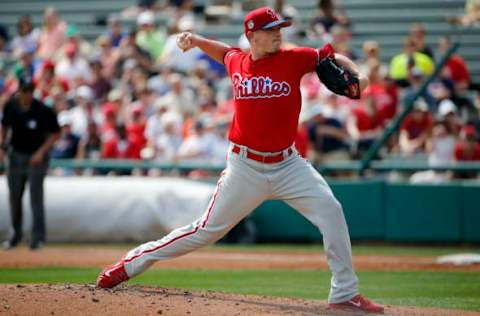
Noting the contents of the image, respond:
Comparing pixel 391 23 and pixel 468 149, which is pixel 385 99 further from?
pixel 391 23

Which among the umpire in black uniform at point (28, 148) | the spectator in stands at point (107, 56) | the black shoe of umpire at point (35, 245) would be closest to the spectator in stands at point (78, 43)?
the spectator in stands at point (107, 56)

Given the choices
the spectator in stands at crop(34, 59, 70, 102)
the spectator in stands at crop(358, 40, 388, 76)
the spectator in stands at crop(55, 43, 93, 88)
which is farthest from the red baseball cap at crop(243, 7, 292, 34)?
the spectator in stands at crop(55, 43, 93, 88)

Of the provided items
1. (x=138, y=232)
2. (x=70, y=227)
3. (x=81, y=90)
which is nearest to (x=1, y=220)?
(x=70, y=227)

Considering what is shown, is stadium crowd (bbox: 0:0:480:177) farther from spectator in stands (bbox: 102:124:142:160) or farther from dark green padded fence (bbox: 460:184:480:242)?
dark green padded fence (bbox: 460:184:480:242)

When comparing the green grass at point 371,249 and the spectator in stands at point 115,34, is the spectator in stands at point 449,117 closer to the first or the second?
the green grass at point 371,249

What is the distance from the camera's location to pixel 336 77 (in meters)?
6.64

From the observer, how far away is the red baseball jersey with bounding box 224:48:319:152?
6715mm

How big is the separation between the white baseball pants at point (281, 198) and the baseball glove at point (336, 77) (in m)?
0.59

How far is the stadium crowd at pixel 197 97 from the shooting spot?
48.9 ft

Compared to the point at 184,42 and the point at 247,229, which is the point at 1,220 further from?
the point at 184,42

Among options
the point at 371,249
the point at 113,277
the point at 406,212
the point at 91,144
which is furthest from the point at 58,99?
the point at 113,277

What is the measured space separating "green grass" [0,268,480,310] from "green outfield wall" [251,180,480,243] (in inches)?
148

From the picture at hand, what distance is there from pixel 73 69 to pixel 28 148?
5.69 m

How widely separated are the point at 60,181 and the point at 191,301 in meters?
8.67
